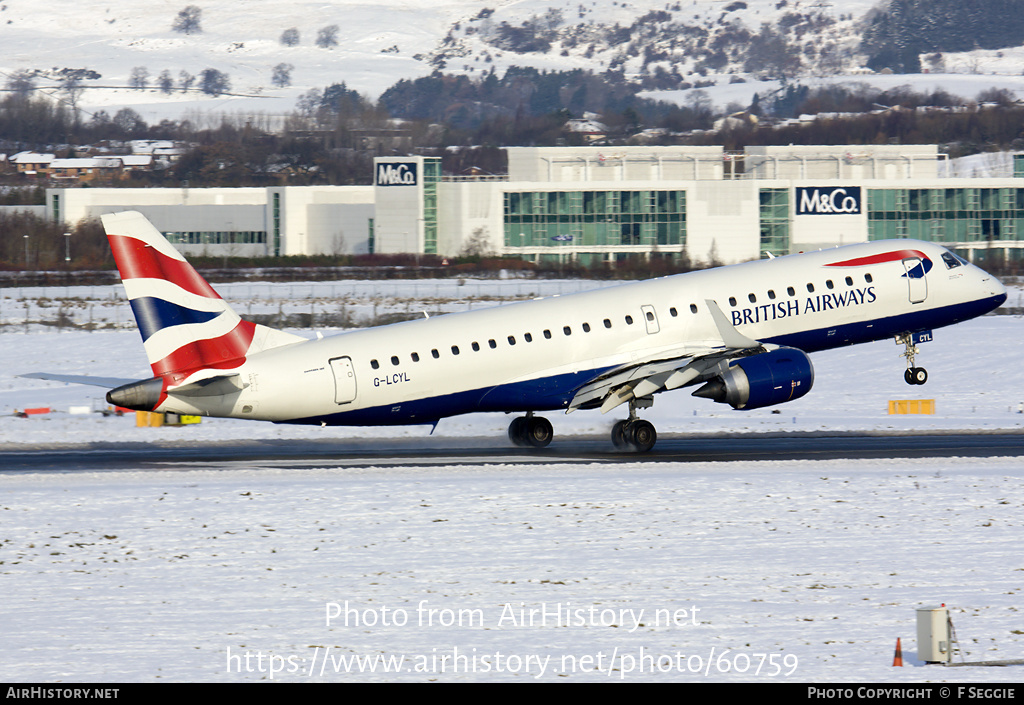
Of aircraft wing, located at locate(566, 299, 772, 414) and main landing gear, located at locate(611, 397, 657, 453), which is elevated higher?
aircraft wing, located at locate(566, 299, 772, 414)

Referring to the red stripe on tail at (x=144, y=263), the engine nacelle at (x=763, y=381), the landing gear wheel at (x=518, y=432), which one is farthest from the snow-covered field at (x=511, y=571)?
the red stripe on tail at (x=144, y=263)

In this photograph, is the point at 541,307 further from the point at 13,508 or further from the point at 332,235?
the point at 332,235

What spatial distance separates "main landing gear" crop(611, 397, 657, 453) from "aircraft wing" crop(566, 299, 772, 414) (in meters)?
0.70

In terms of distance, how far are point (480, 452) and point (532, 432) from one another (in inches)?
71.9

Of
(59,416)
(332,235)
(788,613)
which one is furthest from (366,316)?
(332,235)

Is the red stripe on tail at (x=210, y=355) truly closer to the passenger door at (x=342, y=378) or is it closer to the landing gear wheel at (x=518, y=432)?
the passenger door at (x=342, y=378)

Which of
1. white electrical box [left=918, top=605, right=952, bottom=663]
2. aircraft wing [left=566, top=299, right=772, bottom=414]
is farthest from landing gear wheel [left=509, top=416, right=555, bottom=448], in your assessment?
white electrical box [left=918, top=605, right=952, bottom=663]

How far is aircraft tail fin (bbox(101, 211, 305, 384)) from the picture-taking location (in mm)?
32125

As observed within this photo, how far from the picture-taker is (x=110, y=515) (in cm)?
2773

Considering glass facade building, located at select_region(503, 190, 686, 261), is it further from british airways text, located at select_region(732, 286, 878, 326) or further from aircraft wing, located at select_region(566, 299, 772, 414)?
aircraft wing, located at select_region(566, 299, 772, 414)

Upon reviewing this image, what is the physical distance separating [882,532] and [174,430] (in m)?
26.0

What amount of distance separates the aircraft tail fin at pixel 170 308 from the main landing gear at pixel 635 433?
10921mm

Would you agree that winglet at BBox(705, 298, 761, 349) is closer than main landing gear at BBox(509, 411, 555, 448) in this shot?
Yes

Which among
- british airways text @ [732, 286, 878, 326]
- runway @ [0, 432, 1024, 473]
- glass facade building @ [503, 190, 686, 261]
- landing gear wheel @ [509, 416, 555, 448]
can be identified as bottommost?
runway @ [0, 432, 1024, 473]
